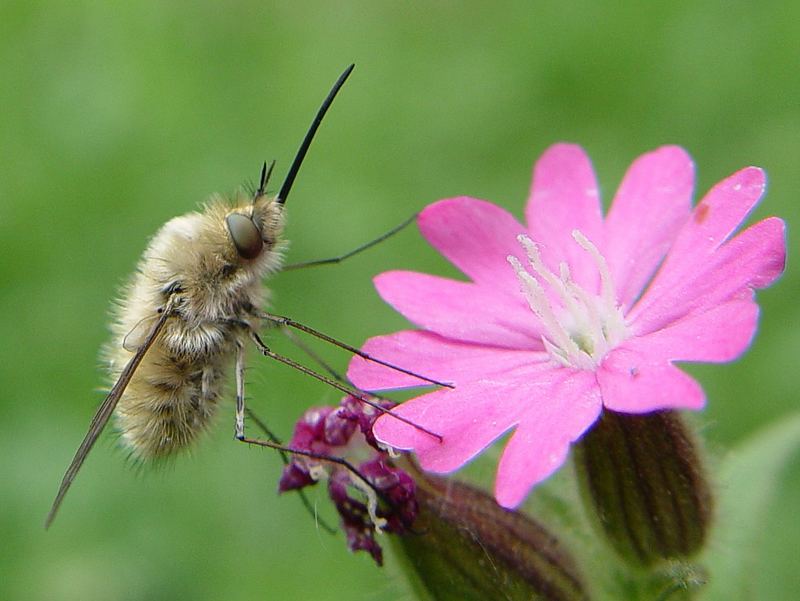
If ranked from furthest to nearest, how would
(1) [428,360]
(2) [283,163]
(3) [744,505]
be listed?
(2) [283,163]
(3) [744,505]
(1) [428,360]

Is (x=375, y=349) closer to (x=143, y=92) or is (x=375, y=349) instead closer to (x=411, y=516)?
(x=411, y=516)

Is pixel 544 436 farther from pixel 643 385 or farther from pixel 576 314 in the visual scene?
pixel 576 314

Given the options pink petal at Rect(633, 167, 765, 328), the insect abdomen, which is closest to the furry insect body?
the insect abdomen

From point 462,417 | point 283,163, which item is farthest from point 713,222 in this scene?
point 283,163

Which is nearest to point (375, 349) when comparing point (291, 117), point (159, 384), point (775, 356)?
point (159, 384)

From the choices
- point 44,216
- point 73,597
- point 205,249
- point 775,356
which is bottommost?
point 775,356

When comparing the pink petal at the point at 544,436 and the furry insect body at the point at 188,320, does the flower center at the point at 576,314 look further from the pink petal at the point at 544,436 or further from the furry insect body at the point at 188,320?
the furry insect body at the point at 188,320

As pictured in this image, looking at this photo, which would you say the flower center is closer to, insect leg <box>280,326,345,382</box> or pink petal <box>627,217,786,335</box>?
pink petal <box>627,217,786,335</box>
